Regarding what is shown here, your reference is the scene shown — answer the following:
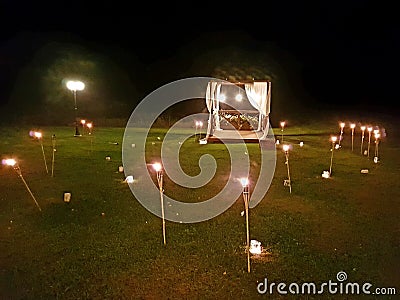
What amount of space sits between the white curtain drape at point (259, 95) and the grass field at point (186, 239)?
617 centimetres

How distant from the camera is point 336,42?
131ft

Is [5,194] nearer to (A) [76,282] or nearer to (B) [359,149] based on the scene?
(A) [76,282]

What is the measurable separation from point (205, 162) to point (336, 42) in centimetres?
3265

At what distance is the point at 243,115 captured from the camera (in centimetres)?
1762
